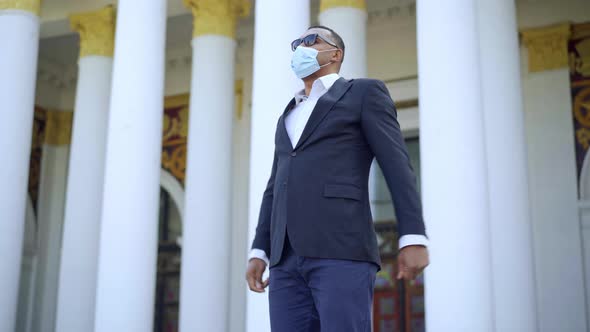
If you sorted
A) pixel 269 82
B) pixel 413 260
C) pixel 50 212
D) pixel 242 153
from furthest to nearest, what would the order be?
1. pixel 50 212
2. pixel 242 153
3. pixel 269 82
4. pixel 413 260

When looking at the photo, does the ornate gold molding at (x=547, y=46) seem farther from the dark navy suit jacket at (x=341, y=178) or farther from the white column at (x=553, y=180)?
the dark navy suit jacket at (x=341, y=178)

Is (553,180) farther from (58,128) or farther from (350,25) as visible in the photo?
(58,128)

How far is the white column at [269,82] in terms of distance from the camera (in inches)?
273

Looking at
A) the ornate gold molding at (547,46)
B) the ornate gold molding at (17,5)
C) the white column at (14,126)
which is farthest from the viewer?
the ornate gold molding at (547,46)

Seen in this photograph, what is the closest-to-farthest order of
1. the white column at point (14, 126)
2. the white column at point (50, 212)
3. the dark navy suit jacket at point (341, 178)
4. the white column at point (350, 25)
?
the dark navy suit jacket at point (341, 178) → the white column at point (350, 25) → the white column at point (14, 126) → the white column at point (50, 212)

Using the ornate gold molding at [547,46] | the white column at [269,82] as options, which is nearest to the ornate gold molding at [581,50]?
the ornate gold molding at [547,46]

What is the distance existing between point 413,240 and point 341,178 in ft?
1.15

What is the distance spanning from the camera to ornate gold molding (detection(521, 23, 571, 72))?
35.0 feet

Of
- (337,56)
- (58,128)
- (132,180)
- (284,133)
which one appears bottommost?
(284,133)

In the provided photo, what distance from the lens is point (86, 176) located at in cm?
1086

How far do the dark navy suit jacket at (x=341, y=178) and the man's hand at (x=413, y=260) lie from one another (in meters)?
0.07

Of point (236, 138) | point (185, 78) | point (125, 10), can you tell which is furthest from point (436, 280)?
point (185, 78)

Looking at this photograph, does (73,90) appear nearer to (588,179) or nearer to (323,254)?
(588,179)

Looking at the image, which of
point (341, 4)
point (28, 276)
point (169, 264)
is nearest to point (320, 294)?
point (341, 4)
